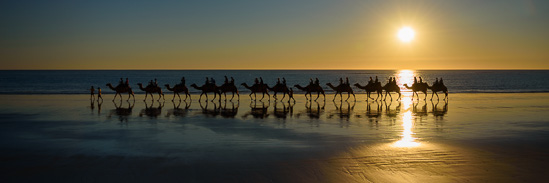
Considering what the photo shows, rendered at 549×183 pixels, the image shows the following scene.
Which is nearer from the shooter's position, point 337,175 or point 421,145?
point 337,175

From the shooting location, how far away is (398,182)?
809 cm

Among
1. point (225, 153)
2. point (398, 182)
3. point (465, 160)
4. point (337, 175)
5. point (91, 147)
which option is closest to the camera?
point (398, 182)

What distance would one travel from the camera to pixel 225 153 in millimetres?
10570

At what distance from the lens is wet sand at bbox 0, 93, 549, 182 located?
8672 millimetres

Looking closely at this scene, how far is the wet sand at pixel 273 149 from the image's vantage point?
28.5 feet

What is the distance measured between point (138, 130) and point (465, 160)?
9.60 metres

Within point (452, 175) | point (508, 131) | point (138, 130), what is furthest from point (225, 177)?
point (508, 131)

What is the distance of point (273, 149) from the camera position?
11164 mm

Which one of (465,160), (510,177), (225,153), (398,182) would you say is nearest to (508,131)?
(465,160)

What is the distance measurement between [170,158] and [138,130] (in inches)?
190

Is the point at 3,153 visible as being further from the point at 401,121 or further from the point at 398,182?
the point at 401,121

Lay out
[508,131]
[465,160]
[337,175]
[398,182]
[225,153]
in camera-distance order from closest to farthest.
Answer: [398,182]
[337,175]
[465,160]
[225,153]
[508,131]

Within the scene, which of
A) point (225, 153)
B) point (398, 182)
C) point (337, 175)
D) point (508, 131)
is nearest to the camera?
point (398, 182)

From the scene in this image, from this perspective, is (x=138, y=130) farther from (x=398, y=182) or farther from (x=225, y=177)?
(x=398, y=182)
